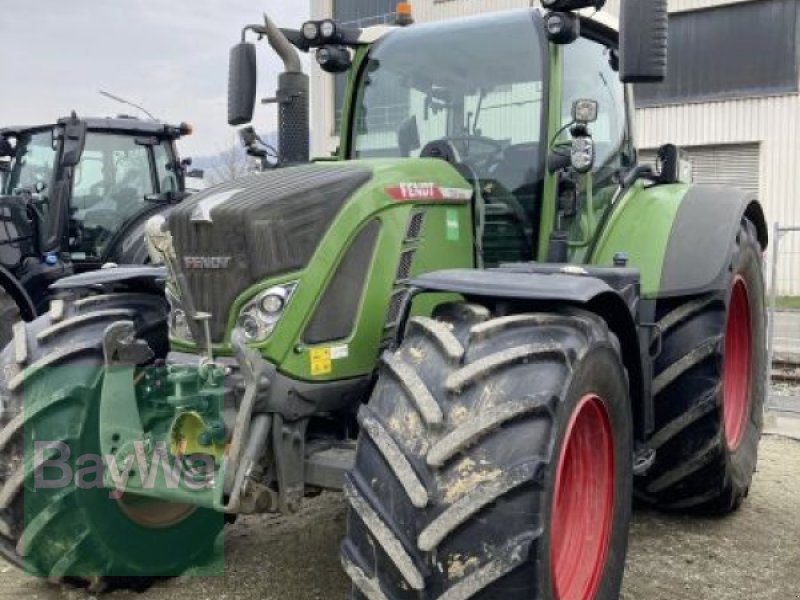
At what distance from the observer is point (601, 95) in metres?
4.52

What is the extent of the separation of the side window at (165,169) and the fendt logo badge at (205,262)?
7.26 m

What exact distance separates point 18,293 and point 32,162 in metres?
1.82

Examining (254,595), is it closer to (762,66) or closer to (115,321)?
(115,321)

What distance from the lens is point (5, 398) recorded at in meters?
3.63

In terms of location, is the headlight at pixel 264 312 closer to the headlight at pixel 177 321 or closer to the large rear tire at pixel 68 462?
the headlight at pixel 177 321

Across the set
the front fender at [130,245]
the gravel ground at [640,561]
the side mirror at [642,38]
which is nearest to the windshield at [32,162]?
the front fender at [130,245]

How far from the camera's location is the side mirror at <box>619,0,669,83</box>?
3.32 meters

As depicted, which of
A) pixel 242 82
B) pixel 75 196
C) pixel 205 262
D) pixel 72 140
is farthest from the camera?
pixel 75 196

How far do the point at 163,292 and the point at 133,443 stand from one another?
0.94 meters

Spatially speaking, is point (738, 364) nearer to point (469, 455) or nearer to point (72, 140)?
point (469, 455)

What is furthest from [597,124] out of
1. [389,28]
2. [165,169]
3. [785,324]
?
[785,324]

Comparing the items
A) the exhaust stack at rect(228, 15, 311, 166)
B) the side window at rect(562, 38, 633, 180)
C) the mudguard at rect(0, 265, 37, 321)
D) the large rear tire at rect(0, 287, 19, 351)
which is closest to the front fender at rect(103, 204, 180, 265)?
the mudguard at rect(0, 265, 37, 321)

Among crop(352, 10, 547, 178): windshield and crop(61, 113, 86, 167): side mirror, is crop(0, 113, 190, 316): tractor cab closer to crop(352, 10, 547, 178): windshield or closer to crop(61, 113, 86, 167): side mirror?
crop(61, 113, 86, 167): side mirror

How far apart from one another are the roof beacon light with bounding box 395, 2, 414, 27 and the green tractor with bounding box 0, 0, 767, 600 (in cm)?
16
